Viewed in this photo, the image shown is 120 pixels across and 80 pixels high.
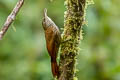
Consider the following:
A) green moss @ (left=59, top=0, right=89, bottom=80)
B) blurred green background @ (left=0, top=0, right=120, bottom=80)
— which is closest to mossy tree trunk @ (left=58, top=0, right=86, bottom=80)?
green moss @ (left=59, top=0, right=89, bottom=80)

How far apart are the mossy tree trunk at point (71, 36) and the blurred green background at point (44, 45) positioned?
1.68 meters

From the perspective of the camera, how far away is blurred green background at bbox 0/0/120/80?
3.18 metres

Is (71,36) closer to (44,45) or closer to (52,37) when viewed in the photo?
(52,37)

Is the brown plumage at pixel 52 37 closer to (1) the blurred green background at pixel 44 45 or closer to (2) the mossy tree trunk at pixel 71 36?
(2) the mossy tree trunk at pixel 71 36

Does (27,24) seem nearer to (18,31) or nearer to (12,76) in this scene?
(18,31)

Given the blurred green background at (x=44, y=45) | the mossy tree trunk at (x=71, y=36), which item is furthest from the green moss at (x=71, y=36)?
the blurred green background at (x=44, y=45)

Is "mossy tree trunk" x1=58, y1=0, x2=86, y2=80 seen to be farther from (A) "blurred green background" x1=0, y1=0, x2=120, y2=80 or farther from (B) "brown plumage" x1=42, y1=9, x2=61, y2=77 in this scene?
(A) "blurred green background" x1=0, y1=0, x2=120, y2=80

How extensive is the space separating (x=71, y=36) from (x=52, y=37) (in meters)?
0.08

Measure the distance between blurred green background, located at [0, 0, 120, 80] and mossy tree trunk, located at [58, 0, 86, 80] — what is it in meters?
1.68

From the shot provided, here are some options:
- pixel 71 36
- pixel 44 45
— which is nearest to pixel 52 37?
pixel 71 36

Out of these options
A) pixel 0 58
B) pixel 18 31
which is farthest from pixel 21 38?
pixel 0 58

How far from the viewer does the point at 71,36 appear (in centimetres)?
138

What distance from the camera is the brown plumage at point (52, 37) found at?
4.38ft

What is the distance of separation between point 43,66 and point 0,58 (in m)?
0.59
